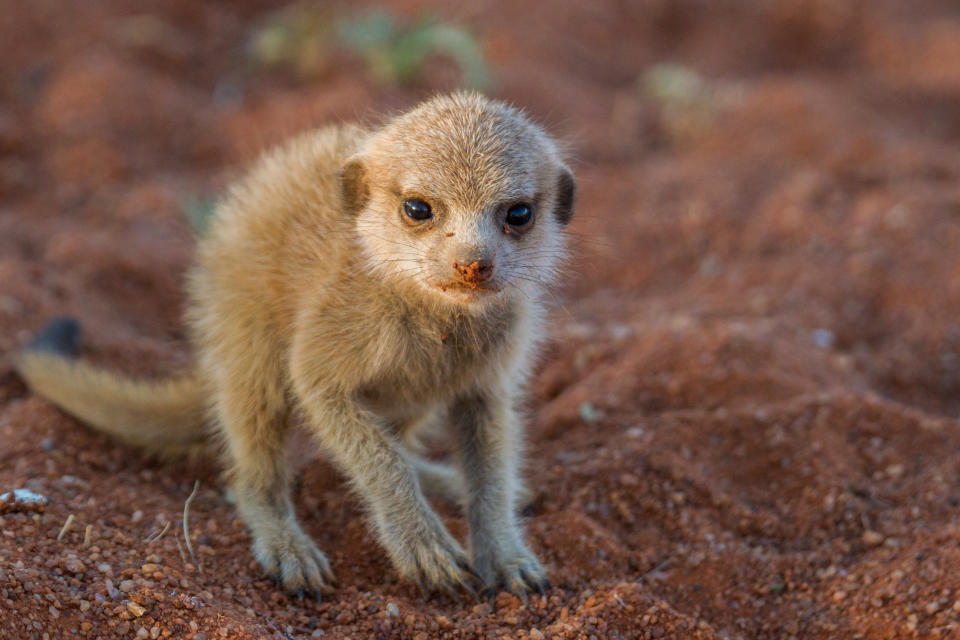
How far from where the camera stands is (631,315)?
17.6ft

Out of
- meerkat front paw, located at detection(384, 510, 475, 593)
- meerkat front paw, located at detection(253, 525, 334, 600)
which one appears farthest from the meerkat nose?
meerkat front paw, located at detection(253, 525, 334, 600)

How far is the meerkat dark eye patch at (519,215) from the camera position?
317 centimetres

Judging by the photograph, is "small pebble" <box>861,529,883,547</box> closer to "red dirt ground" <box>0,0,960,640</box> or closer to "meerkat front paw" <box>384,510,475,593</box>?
"red dirt ground" <box>0,0,960,640</box>

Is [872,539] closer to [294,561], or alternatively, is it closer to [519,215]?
[519,215]

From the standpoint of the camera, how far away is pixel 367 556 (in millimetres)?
3426

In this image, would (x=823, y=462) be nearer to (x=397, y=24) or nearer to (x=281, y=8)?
(x=397, y=24)

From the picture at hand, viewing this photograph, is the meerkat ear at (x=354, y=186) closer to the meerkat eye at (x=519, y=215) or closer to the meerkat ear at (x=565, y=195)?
the meerkat eye at (x=519, y=215)

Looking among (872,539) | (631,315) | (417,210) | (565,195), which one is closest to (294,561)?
(417,210)

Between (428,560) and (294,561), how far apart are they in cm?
45

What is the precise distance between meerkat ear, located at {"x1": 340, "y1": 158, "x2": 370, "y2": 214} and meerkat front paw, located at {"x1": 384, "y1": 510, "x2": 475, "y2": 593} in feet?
3.58

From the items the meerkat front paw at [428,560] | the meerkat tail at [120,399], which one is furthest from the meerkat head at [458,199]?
the meerkat tail at [120,399]

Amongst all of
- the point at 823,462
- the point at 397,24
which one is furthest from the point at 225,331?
the point at 397,24

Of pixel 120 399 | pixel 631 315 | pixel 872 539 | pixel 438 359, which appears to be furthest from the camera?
pixel 631 315

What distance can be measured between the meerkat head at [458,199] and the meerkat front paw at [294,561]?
95 cm
